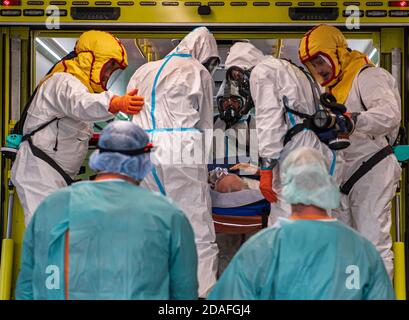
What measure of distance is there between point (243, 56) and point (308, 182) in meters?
2.33

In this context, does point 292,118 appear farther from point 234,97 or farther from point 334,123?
point 234,97

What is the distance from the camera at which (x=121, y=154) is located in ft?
10.0

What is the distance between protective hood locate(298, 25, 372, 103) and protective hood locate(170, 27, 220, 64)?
1.87 ft

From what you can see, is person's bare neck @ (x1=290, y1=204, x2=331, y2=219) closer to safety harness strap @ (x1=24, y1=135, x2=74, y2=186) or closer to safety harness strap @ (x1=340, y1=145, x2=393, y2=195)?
safety harness strap @ (x1=340, y1=145, x2=393, y2=195)

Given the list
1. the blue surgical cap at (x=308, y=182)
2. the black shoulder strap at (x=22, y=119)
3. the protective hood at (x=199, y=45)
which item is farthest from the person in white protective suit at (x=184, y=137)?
the blue surgical cap at (x=308, y=182)

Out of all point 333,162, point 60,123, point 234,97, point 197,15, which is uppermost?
point 197,15

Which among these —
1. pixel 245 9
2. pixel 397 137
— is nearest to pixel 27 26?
pixel 245 9

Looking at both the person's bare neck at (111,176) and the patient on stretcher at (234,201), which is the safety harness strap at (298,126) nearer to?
the patient on stretcher at (234,201)

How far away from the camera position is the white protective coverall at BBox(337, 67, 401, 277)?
4.72 m

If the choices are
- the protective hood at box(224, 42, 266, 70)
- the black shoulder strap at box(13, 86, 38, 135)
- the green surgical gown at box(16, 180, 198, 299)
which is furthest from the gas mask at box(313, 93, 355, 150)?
the black shoulder strap at box(13, 86, 38, 135)

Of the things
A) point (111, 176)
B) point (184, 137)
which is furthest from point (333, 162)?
point (111, 176)

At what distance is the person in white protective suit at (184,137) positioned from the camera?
4559 mm

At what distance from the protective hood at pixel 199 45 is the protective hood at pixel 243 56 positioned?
9.5 inches
